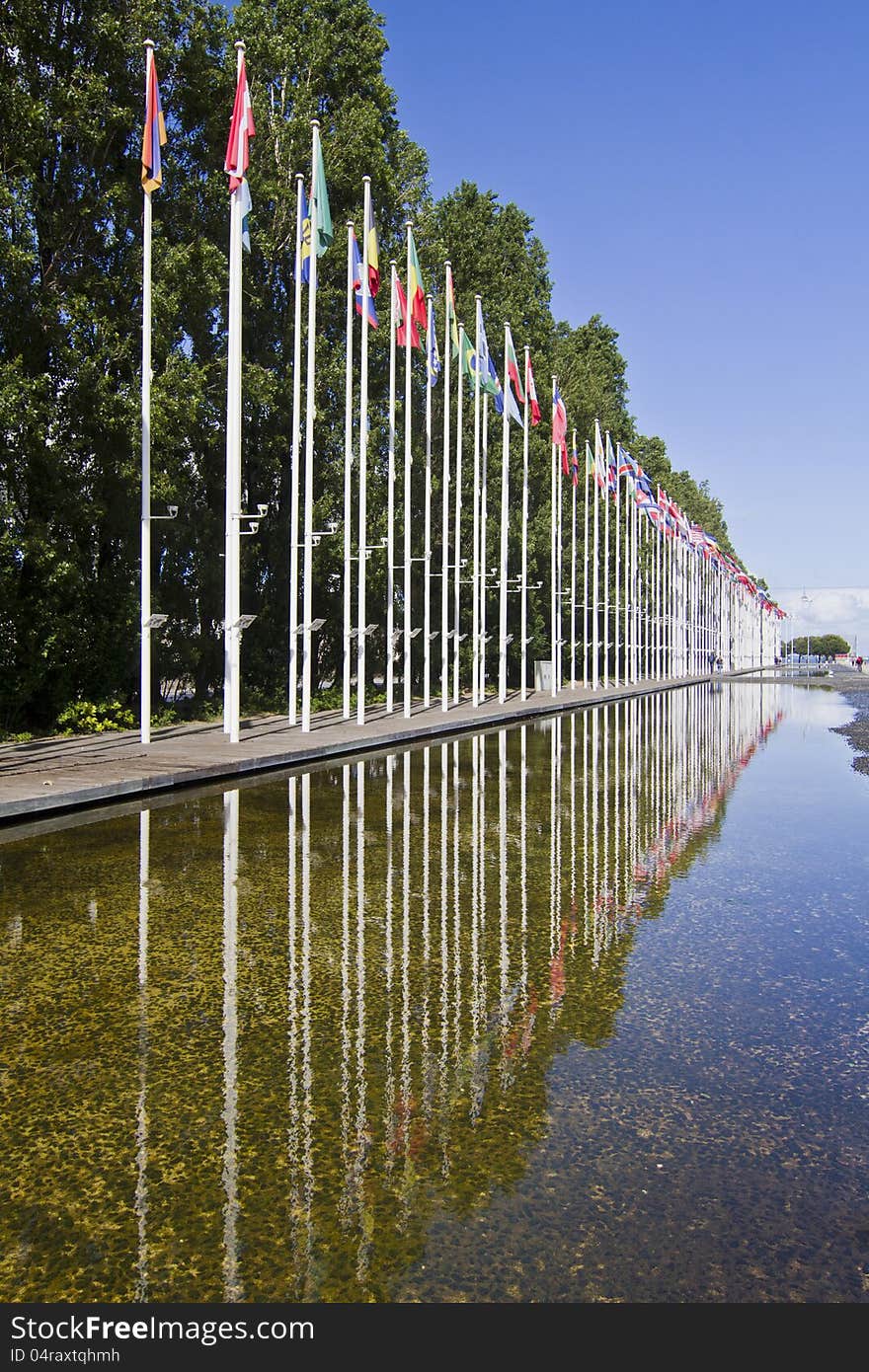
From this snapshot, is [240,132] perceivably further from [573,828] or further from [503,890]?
[503,890]

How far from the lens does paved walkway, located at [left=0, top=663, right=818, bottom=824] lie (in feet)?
47.2

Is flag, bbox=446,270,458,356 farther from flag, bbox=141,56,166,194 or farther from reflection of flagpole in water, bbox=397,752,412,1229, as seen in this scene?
reflection of flagpole in water, bbox=397,752,412,1229

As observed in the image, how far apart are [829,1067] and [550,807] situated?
28.7 feet

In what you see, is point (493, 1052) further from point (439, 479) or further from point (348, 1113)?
A: point (439, 479)

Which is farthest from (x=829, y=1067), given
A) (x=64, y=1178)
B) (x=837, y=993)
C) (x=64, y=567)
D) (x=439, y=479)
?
(x=439, y=479)

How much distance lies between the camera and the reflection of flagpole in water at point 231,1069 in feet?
11.1

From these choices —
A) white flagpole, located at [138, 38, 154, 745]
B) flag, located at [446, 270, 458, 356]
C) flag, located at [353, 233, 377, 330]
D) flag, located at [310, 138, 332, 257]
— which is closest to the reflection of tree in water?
white flagpole, located at [138, 38, 154, 745]

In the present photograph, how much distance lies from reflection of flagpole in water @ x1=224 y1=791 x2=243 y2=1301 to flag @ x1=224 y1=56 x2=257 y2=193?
15.6 m

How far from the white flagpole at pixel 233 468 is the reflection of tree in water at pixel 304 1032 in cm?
959

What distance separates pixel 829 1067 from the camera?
200 inches

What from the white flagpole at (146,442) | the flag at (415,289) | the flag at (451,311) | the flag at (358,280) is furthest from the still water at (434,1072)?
the flag at (451,311)

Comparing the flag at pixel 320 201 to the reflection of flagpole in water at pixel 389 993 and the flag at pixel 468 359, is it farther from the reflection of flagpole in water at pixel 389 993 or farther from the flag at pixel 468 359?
the reflection of flagpole in water at pixel 389 993

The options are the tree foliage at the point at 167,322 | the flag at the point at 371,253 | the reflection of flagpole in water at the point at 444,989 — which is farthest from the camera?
the flag at the point at 371,253

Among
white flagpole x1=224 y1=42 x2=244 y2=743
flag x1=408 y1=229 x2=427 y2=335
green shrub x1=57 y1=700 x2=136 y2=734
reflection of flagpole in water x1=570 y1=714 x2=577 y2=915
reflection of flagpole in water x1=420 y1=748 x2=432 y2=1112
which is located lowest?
reflection of flagpole in water x1=570 y1=714 x2=577 y2=915
